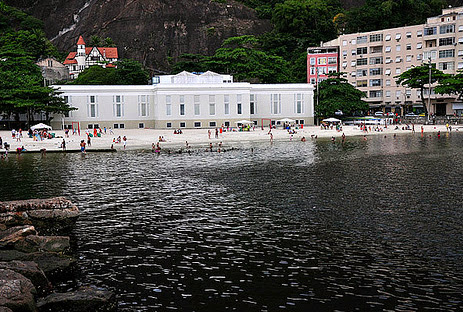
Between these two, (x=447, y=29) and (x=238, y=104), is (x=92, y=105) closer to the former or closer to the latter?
(x=238, y=104)

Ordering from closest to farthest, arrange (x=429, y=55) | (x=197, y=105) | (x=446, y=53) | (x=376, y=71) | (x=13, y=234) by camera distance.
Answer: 1. (x=13, y=234)
2. (x=197, y=105)
3. (x=446, y=53)
4. (x=429, y=55)
5. (x=376, y=71)

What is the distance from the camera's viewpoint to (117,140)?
74.4m

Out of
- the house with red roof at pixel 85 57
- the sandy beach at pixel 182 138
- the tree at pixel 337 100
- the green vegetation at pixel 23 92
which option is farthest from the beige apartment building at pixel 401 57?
the house with red roof at pixel 85 57

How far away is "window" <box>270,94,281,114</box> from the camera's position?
10656 cm

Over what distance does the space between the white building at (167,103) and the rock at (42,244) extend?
7955 cm

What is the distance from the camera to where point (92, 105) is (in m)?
98.8

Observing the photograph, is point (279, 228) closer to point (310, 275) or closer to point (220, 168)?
point (310, 275)

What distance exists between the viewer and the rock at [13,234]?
18922 mm

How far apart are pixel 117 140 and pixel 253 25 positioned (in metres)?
121

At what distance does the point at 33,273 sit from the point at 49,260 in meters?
2.52

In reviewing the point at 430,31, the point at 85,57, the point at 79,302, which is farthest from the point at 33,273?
the point at 85,57

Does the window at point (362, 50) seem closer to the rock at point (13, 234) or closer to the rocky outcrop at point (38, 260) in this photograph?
the rocky outcrop at point (38, 260)

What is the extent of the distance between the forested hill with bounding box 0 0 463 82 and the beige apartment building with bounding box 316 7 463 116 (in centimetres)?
1605

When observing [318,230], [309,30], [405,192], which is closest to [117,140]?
[405,192]
